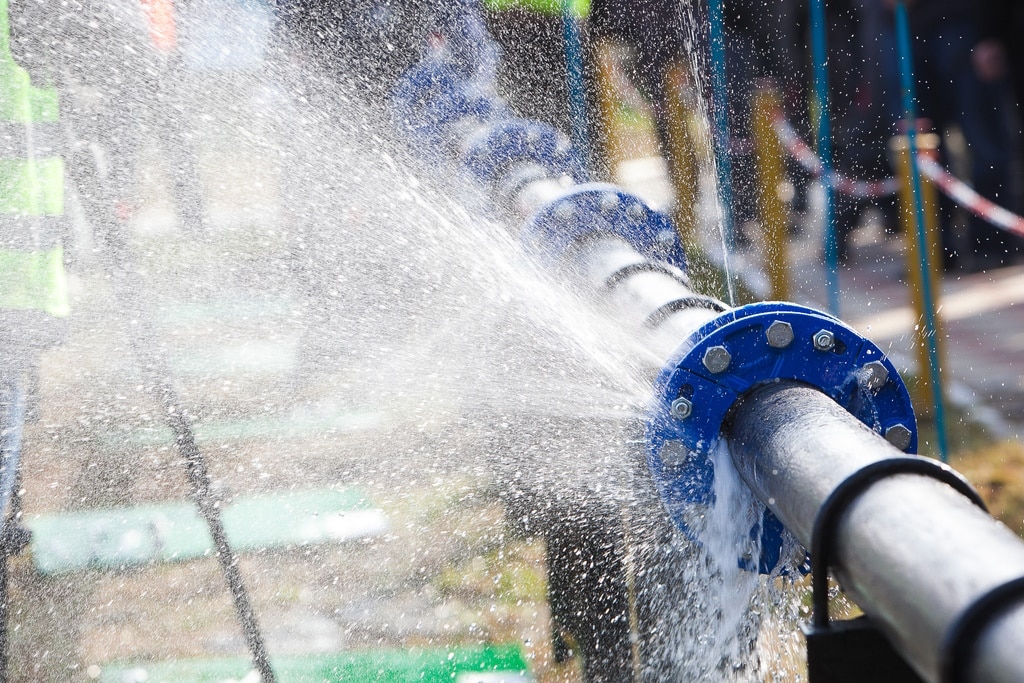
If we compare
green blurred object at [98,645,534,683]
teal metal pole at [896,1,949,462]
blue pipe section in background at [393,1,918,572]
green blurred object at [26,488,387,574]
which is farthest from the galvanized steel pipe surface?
teal metal pole at [896,1,949,462]

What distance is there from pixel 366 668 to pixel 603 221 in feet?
4.22

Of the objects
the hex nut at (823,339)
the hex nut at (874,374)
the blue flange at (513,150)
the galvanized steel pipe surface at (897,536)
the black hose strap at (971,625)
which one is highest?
the blue flange at (513,150)

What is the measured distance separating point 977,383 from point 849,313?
3.65ft

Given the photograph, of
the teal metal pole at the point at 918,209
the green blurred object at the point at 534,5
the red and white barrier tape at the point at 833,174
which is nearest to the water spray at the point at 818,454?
the teal metal pole at the point at 918,209

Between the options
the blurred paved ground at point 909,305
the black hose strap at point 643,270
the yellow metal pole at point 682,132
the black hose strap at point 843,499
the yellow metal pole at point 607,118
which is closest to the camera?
the black hose strap at point 843,499

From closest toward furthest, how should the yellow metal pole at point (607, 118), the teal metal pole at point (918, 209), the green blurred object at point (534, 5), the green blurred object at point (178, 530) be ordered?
the green blurred object at point (178, 530) < the teal metal pole at point (918, 209) < the yellow metal pole at point (607, 118) < the green blurred object at point (534, 5)

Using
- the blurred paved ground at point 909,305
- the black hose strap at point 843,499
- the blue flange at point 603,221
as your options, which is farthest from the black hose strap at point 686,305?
the blurred paved ground at point 909,305

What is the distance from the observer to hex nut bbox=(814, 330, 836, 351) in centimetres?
145

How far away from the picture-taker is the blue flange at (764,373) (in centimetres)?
145

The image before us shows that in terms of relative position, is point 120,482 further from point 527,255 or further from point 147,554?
point 527,255

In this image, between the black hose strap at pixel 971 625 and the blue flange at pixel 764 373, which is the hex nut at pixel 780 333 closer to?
the blue flange at pixel 764 373

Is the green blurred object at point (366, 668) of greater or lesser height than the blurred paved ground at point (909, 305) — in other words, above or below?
below

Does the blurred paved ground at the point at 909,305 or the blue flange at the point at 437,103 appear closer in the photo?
the blue flange at the point at 437,103

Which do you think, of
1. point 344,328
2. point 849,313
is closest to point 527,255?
point 344,328
